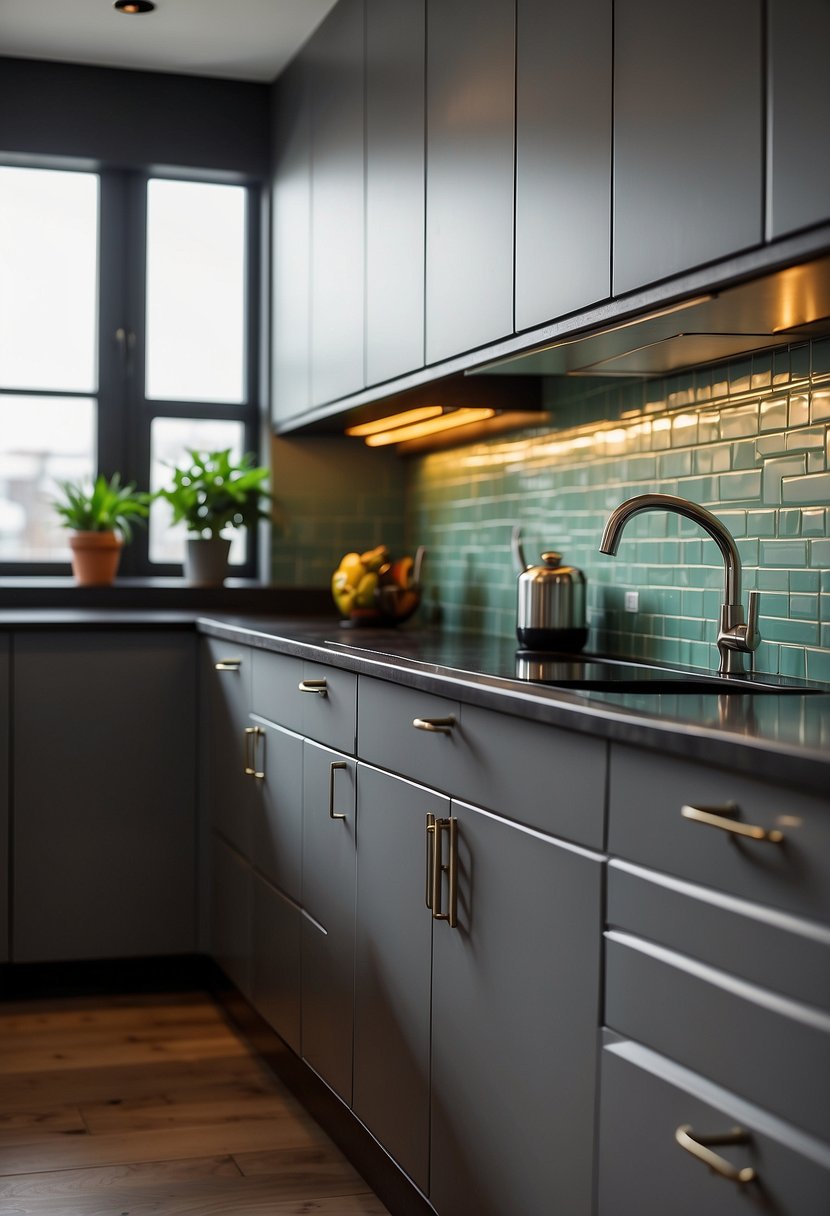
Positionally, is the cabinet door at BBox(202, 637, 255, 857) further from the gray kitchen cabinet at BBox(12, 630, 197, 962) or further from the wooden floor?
the wooden floor

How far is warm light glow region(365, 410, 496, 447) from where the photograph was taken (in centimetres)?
349

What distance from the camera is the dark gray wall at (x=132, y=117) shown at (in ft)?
→ 14.1

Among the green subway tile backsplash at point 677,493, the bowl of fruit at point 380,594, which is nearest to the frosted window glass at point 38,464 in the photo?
the bowl of fruit at point 380,594

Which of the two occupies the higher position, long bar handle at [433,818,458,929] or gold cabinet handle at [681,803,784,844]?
gold cabinet handle at [681,803,784,844]

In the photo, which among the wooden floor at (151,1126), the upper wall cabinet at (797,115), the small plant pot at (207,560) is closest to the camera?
the upper wall cabinet at (797,115)

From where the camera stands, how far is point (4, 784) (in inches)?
145

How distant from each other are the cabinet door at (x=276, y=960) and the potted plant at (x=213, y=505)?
1.37 metres

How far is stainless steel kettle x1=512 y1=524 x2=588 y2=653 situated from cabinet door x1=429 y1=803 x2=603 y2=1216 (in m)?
0.81

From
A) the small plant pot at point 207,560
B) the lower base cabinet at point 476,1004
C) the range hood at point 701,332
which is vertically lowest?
the lower base cabinet at point 476,1004

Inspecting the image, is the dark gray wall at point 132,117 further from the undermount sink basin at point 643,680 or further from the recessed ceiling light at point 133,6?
the undermount sink basin at point 643,680

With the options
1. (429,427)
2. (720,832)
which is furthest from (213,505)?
(720,832)

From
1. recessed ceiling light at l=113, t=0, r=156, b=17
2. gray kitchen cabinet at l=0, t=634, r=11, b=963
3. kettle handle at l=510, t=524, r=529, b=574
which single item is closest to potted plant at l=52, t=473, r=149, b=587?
gray kitchen cabinet at l=0, t=634, r=11, b=963

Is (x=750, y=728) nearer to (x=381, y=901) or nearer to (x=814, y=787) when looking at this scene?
(x=814, y=787)

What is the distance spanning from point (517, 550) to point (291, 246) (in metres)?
1.47
